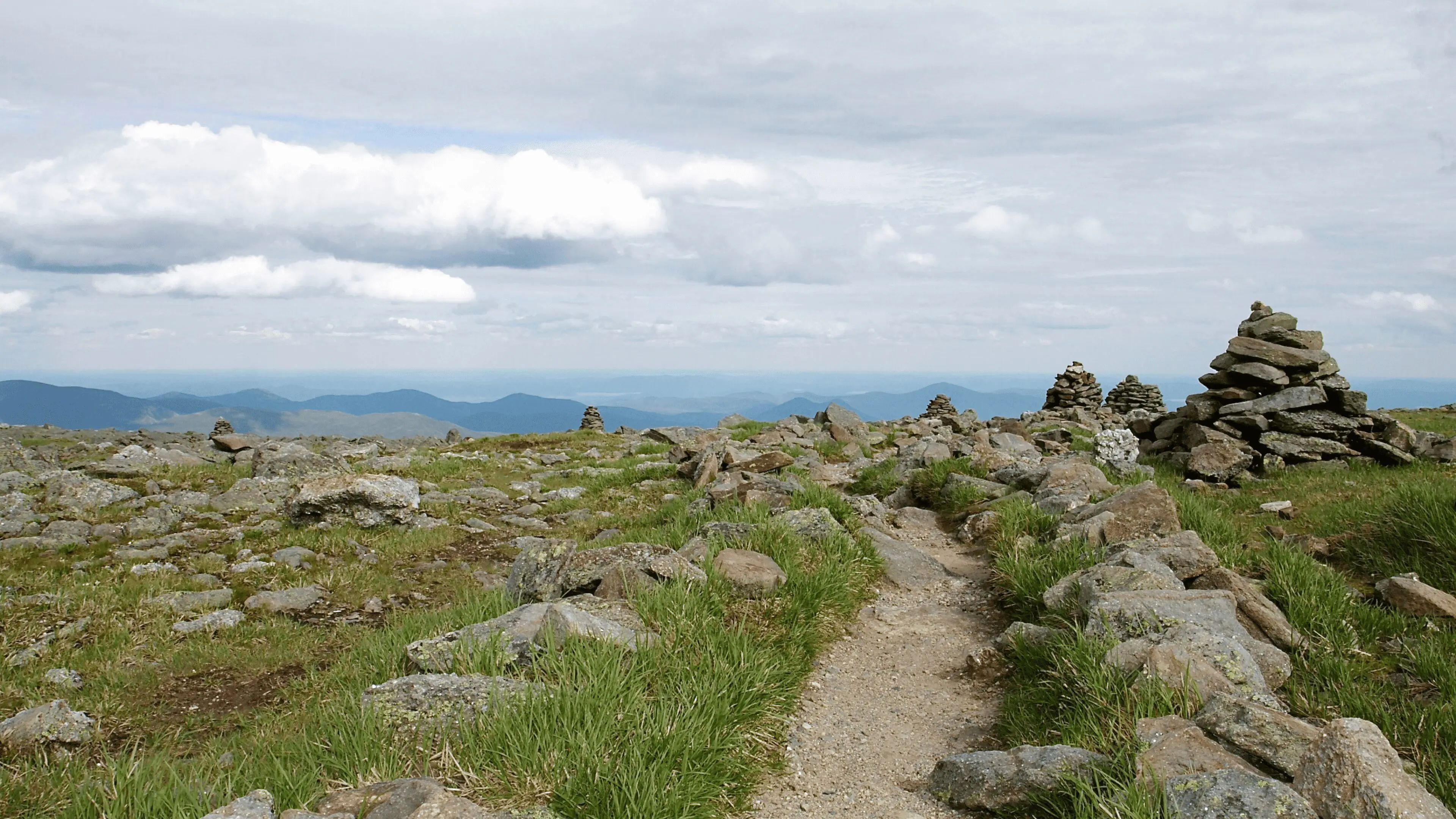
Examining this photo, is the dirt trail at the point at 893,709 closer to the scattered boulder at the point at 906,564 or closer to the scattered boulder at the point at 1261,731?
the scattered boulder at the point at 906,564

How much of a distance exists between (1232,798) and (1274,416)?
18068mm

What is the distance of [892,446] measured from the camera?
2944cm

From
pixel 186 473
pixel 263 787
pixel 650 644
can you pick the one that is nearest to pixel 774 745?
pixel 650 644

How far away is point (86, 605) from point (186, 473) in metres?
12.2

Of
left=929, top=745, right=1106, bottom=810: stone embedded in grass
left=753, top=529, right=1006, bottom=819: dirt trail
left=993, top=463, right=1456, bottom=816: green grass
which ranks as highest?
left=993, top=463, right=1456, bottom=816: green grass

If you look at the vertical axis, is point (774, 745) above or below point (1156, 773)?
below

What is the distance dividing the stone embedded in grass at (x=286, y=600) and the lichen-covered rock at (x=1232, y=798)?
12.1 m

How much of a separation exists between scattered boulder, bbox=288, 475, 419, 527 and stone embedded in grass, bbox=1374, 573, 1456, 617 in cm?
1648

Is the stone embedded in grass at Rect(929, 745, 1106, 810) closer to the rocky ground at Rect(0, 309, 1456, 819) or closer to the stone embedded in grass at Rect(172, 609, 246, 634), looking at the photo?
the rocky ground at Rect(0, 309, 1456, 819)

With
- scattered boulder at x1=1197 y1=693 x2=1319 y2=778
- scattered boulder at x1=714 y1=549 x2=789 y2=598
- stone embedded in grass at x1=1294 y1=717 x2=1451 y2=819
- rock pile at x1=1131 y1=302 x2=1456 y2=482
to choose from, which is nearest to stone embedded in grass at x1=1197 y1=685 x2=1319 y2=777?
scattered boulder at x1=1197 y1=693 x2=1319 y2=778

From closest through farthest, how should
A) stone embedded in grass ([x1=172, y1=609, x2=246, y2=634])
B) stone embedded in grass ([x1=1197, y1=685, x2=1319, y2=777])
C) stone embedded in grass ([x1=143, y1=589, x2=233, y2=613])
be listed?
stone embedded in grass ([x1=1197, y1=685, x2=1319, y2=777])
stone embedded in grass ([x1=172, y1=609, x2=246, y2=634])
stone embedded in grass ([x1=143, y1=589, x2=233, y2=613])

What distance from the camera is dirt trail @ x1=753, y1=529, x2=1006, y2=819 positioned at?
6848 mm

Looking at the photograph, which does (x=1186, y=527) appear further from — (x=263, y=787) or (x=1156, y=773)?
(x=263, y=787)

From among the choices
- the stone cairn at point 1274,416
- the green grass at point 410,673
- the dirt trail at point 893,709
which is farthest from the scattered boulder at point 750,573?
the stone cairn at point 1274,416
